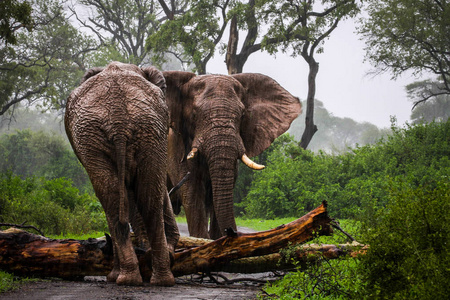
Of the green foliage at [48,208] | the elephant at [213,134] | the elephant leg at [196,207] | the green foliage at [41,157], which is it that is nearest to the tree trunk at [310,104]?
the green foliage at [48,208]

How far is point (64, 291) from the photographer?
4965 mm

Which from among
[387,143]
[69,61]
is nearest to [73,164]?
[69,61]

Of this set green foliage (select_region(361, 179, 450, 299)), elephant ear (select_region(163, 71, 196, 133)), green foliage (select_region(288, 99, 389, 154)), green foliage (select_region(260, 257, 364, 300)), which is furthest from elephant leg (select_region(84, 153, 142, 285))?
green foliage (select_region(288, 99, 389, 154))

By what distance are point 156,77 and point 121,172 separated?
1.82 m

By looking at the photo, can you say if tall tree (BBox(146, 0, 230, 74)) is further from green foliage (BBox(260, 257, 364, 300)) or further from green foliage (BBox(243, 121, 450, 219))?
green foliage (BBox(260, 257, 364, 300))

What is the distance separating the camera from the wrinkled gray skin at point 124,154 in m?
5.07

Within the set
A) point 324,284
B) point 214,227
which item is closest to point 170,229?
point 324,284

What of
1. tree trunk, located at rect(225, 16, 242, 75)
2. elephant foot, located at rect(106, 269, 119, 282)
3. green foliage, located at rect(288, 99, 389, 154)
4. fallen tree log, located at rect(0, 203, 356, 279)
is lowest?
elephant foot, located at rect(106, 269, 119, 282)

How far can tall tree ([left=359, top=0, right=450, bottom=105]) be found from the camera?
2600 centimetres

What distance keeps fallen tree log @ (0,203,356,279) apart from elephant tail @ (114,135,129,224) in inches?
33.0

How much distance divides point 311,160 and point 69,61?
82.9ft

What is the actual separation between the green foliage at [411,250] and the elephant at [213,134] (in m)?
4.23

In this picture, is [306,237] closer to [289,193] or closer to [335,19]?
[289,193]

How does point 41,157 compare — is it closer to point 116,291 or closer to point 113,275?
point 113,275
